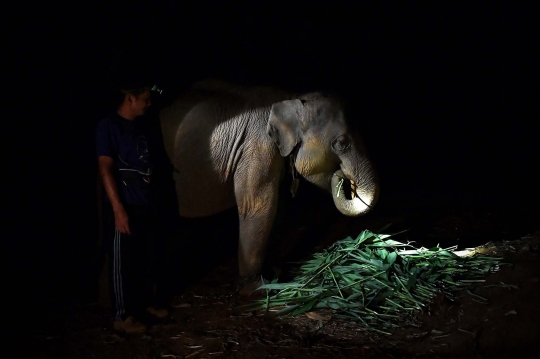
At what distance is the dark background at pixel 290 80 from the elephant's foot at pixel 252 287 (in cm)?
162

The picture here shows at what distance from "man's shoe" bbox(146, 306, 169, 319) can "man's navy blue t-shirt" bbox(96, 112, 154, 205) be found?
3.09 feet

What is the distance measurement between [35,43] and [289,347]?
4633 millimetres

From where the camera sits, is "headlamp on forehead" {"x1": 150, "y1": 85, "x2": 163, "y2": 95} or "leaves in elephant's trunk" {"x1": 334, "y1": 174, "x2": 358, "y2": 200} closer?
"headlamp on forehead" {"x1": 150, "y1": 85, "x2": 163, "y2": 95}

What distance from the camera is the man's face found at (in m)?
3.68

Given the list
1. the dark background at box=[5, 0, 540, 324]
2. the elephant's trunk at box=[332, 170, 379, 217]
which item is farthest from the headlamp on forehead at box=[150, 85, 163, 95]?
the elephant's trunk at box=[332, 170, 379, 217]

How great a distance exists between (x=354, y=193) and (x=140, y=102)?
6.14 ft

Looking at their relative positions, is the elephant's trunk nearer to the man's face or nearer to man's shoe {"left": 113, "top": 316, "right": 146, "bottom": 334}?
the man's face

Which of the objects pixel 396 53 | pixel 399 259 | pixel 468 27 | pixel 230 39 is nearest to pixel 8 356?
pixel 399 259

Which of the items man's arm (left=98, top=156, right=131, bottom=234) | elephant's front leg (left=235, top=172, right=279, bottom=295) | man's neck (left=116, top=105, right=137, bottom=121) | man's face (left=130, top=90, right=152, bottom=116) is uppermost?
man's face (left=130, top=90, right=152, bottom=116)

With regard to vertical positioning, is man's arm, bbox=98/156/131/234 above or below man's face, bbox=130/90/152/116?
below

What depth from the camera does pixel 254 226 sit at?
14.0 ft

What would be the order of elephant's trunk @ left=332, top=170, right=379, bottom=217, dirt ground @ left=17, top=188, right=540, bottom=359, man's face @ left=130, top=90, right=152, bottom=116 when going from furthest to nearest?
elephant's trunk @ left=332, top=170, right=379, bottom=217 < man's face @ left=130, top=90, right=152, bottom=116 < dirt ground @ left=17, top=188, right=540, bottom=359

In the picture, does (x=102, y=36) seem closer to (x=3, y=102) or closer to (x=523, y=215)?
(x=3, y=102)

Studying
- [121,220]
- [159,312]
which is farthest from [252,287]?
[121,220]
